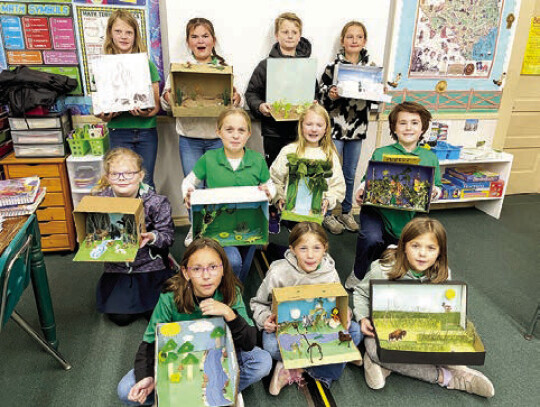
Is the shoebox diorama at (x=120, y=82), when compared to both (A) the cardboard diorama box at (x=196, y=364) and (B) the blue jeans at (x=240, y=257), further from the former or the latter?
(A) the cardboard diorama box at (x=196, y=364)

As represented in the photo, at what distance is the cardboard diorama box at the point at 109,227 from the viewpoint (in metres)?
2.25

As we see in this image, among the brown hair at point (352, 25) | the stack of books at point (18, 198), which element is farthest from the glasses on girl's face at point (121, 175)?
the brown hair at point (352, 25)

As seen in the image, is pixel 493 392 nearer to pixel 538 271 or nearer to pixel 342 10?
pixel 538 271

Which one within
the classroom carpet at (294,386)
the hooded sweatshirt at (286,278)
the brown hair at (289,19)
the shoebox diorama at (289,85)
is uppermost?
the brown hair at (289,19)

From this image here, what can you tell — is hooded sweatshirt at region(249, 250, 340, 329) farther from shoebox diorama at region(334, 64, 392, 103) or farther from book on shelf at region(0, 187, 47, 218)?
shoebox diorama at region(334, 64, 392, 103)

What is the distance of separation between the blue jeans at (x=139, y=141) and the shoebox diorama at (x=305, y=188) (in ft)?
4.14

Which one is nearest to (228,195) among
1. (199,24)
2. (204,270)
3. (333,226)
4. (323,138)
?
(204,270)

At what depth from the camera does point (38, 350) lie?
2.44m

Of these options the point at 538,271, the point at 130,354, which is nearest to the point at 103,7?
the point at 130,354

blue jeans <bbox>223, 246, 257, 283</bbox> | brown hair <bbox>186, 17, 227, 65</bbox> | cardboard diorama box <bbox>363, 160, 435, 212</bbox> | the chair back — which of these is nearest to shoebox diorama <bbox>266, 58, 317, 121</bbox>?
brown hair <bbox>186, 17, 227, 65</bbox>

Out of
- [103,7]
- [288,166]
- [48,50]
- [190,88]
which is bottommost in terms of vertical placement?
[288,166]

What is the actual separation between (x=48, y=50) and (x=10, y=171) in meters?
0.97

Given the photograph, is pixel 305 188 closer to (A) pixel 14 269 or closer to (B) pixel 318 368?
(B) pixel 318 368

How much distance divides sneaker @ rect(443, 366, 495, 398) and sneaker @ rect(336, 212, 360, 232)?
1876 millimetres
